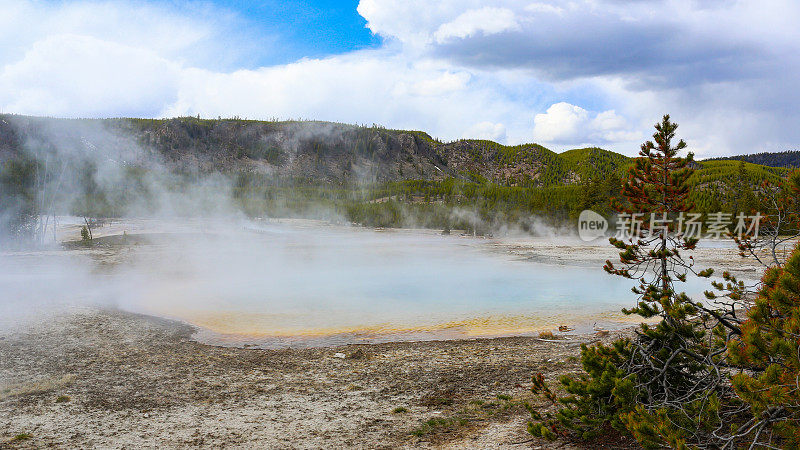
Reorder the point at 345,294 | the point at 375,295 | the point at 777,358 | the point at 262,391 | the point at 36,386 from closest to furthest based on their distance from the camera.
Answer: the point at 777,358
the point at 262,391
the point at 36,386
the point at 375,295
the point at 345,294

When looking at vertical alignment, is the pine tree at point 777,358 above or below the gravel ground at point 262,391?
above

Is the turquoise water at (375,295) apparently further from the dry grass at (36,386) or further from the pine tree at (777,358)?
the pine tree at (777,358)

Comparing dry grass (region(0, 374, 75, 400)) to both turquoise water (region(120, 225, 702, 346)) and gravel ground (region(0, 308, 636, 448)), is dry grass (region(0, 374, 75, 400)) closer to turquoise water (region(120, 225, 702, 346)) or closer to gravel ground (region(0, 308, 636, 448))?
gravel ground (region(0, 308, 636, 448))

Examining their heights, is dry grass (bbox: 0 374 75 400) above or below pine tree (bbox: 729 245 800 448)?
below

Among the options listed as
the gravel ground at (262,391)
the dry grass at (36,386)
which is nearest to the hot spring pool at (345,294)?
the gravel ground at (262,391)

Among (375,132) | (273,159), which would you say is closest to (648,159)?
(273,159)

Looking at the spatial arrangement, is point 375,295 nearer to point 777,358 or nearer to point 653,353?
point 653,353

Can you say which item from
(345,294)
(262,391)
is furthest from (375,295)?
(262,391)

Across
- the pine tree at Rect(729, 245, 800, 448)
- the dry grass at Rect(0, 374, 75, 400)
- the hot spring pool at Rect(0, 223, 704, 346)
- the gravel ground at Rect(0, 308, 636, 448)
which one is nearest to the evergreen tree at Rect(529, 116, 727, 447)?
the gravel ground at Rect(0, 308, 636, 448)

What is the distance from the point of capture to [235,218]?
7138cm

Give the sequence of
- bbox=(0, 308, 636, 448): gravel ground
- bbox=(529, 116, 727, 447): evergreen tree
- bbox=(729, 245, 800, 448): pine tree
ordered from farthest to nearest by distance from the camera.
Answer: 1. bbox=(0, 308, 636, 448): gravel ground
2. bbox=(529, 116, 727, 447): evergreen tree
3. bbox=(729, 245, 800, 448): pine tree

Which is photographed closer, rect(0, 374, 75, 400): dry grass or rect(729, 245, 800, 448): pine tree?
rect(729, 245, 800, 448): pine tree

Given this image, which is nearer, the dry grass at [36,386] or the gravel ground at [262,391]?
the gravel ground at [262,391]

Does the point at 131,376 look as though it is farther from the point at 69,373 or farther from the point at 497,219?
the point at 497,219
